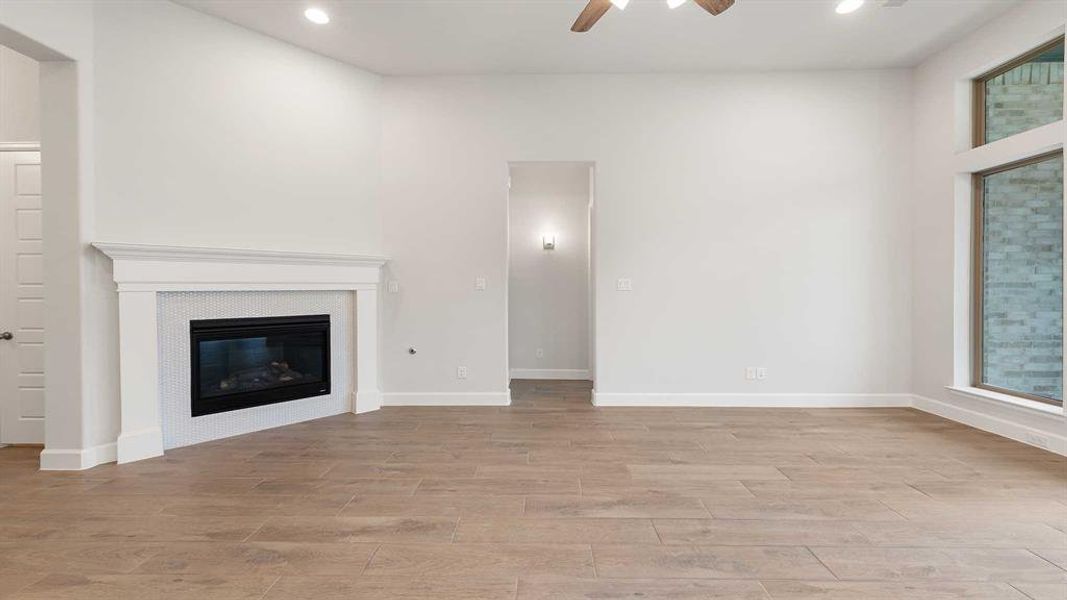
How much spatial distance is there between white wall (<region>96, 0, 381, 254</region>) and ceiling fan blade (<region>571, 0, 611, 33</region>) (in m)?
2.66

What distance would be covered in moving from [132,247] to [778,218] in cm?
539

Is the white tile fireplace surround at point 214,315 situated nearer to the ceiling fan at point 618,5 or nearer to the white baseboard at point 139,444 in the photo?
the white baseboard at point 139,444

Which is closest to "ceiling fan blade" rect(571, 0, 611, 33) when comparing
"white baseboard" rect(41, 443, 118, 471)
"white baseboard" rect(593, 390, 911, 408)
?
"white baseboard" rect(593, 390, 911, 408)

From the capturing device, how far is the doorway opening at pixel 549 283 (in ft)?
22.1

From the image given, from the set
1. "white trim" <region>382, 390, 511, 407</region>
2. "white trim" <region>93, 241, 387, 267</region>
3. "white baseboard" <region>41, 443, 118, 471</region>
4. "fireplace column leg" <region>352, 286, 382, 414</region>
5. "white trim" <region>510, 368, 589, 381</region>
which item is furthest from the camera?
"white trim" <region>510, 368, 589, 381</region>

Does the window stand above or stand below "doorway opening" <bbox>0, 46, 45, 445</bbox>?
above

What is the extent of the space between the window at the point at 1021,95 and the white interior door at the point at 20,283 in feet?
24.2

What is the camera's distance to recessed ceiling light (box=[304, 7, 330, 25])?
3.82 meters

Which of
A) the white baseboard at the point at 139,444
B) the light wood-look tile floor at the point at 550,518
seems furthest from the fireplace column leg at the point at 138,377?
the light wood-look tile floor at the point at 550,518

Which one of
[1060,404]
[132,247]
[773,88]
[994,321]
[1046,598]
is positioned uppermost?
[773,88]

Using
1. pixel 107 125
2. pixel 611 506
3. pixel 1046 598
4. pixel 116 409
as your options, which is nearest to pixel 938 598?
pixel 1046 598

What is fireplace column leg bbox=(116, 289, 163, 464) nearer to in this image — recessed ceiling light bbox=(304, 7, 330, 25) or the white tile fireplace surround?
the white tile fireplace surround

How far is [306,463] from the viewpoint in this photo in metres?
3.31

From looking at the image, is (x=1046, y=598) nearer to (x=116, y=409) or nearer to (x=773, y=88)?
(x=773, y=88)
